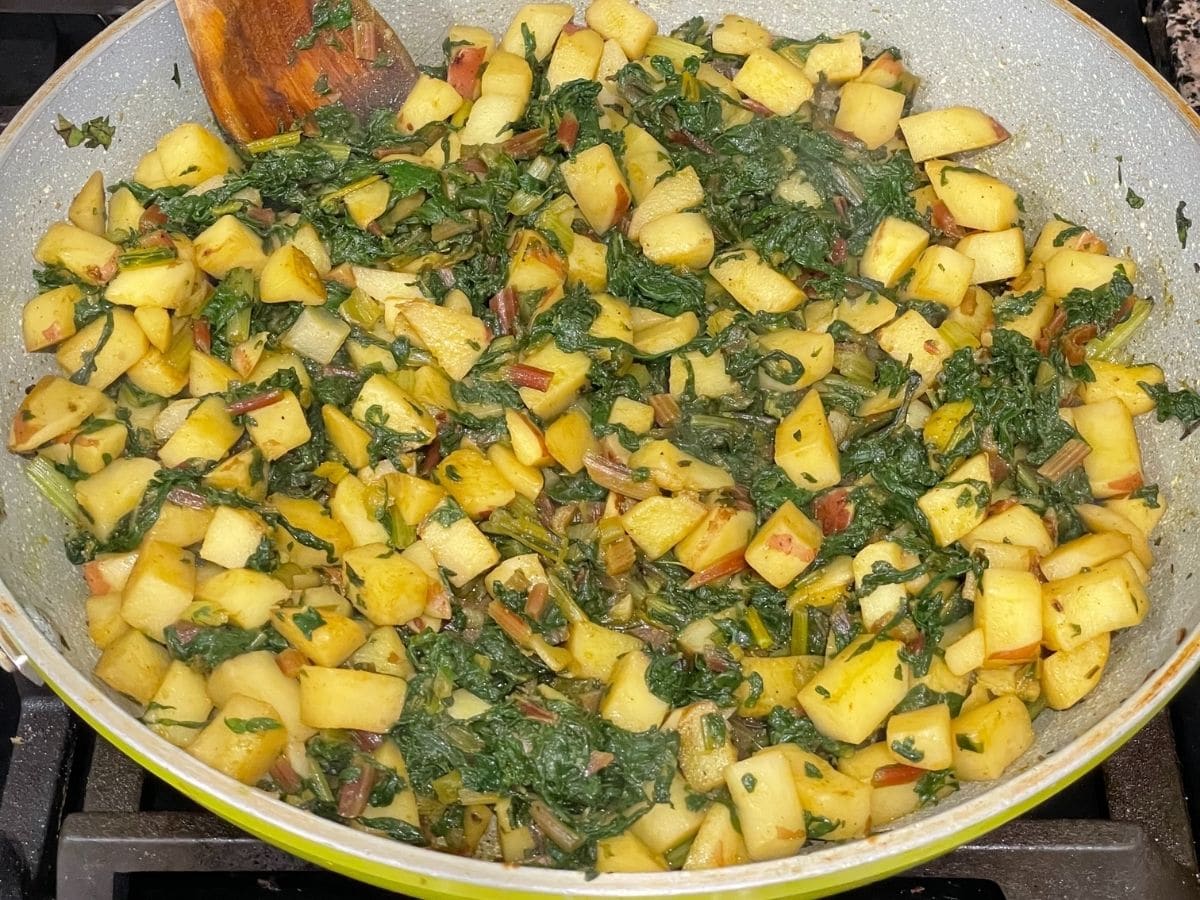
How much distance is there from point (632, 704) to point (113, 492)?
A: 134 cm

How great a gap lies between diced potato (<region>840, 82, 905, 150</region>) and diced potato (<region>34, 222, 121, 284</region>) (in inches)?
82.8

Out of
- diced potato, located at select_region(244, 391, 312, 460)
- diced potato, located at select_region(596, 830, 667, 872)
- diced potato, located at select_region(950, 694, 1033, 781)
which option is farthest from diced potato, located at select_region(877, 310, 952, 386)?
diced potato, located at select_region(244, 391, 312, 460)

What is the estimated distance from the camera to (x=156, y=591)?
2.53 metres

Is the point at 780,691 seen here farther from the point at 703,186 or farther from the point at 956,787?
the point at 703,186

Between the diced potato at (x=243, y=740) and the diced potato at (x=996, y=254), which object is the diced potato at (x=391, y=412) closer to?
the diced potato at (x=243, y=740)

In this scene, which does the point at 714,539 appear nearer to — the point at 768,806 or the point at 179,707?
the point at 768,806

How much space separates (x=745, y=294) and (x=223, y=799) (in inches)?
70.9

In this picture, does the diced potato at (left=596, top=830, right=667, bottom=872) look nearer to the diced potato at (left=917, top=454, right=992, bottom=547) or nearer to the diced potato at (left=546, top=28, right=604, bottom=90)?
the diced potato at (left=917, top=454, right=992, bottom=547)

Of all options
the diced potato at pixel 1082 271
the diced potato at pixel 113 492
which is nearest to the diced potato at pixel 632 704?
the diced potato at pixel 113 492

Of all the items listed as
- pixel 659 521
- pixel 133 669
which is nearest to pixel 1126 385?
pixel 659 521

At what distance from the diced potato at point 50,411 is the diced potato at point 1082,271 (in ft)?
8.29

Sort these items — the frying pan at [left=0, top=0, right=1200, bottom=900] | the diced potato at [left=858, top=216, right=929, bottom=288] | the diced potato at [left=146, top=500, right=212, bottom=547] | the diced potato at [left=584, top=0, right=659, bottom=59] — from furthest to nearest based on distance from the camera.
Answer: the diced potato at [left=584, top=0, right=659, bottom=59]
the diced potato at [left=858, top=216, right=929, bottom=288]
the diced potato at [left=146, top=500, right=212, bottom=547]
the frying pan at [left=0, top=0, right=1200, bottom=900]

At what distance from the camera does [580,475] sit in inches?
113

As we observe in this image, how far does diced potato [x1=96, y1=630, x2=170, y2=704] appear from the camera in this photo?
2.50 meters
